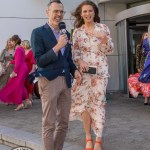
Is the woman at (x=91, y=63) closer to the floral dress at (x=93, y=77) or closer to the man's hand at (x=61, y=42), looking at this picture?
the floral dress at (x=93, y=77)

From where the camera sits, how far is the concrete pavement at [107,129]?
17.8ft

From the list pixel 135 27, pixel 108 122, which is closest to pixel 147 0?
pixel 135 27

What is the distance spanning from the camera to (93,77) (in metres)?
5.00

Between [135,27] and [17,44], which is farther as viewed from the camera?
[135,27]

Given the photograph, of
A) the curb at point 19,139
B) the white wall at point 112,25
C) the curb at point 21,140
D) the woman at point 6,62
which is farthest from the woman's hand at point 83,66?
the white wall at point 112,25

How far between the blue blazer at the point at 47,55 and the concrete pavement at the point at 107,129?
1.44 m

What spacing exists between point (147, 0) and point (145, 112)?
14.5ft

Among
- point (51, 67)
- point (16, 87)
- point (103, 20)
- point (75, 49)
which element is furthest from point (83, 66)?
point (103, 20)

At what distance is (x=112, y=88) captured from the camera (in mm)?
12125

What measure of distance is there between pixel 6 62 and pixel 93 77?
16.7 feet

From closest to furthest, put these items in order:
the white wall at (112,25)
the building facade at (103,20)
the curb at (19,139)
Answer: the curb at (19,139), the building facade at (103,20), the white wall at (112,25)

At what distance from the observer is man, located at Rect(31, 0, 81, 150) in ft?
13.5

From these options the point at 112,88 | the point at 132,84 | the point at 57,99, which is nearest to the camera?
the point at 57,99

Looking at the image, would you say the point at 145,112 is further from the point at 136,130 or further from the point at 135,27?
the point at 135,27
